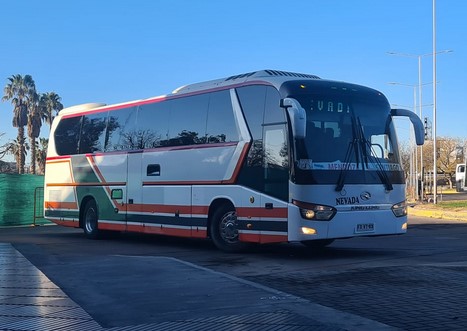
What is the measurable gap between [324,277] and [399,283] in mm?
1228

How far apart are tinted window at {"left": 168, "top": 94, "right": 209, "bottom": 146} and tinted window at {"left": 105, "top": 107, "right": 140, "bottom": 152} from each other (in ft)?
5.59

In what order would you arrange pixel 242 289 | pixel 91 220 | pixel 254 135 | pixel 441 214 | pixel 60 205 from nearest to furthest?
pixel 242 289 → pixel 254 135 → pixel 91 220 → pixel 60 205 → pixel 441 214

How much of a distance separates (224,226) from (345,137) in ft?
10.9

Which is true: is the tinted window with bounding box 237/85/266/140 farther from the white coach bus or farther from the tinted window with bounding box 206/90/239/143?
the tinted window with bounding box 206/90/239/143

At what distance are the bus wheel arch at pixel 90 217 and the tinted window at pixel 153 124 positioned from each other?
3.31m

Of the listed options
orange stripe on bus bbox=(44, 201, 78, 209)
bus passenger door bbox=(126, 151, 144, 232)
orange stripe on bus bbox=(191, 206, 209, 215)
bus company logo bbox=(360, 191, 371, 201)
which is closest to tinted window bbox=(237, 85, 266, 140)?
orange stripe on bus bbox=(191, 206, 209, 215)

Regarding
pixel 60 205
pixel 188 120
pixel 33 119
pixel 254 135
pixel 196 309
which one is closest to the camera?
pixel 196 309

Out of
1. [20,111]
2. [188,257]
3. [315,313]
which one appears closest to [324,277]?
[315,313]

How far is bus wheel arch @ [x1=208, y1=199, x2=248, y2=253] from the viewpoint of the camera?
1279 cm

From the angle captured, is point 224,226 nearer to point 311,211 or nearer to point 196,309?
point 311,211

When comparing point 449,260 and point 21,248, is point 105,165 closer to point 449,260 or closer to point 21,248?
point 21,248

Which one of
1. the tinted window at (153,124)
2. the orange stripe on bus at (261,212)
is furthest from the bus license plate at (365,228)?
the tinted window at (153,124)

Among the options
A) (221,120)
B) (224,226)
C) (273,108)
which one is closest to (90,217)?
(224,226)

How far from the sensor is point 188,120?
14.0 m
